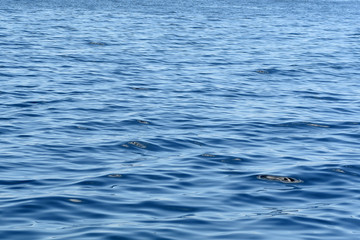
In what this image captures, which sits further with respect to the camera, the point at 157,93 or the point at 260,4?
the point at 260,4

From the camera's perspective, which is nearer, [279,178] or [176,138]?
[279,178]

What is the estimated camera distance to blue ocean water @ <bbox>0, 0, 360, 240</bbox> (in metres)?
11.2

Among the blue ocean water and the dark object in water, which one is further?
the dark object in water

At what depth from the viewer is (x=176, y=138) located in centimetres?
1697

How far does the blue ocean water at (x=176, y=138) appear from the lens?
1121 centimetres

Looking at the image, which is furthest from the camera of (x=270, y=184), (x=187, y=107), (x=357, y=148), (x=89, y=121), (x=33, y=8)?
(x=33, y=8)

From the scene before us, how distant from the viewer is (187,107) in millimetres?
20969

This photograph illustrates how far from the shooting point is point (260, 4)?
2768 inches

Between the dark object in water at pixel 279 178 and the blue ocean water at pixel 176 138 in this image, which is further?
the dark object in water at pixel 279 178

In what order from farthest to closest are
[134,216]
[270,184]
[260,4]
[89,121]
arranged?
1. [260,4]
2. [89,121]
3. [270,184]
4. [134,216]

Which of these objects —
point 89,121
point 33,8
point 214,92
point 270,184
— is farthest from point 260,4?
point 270,184

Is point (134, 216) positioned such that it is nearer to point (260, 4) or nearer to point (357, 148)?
point (357, 148)

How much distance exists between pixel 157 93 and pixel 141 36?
17289 mm

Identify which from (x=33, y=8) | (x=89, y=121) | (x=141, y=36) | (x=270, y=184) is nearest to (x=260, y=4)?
(x=33, y=8)
